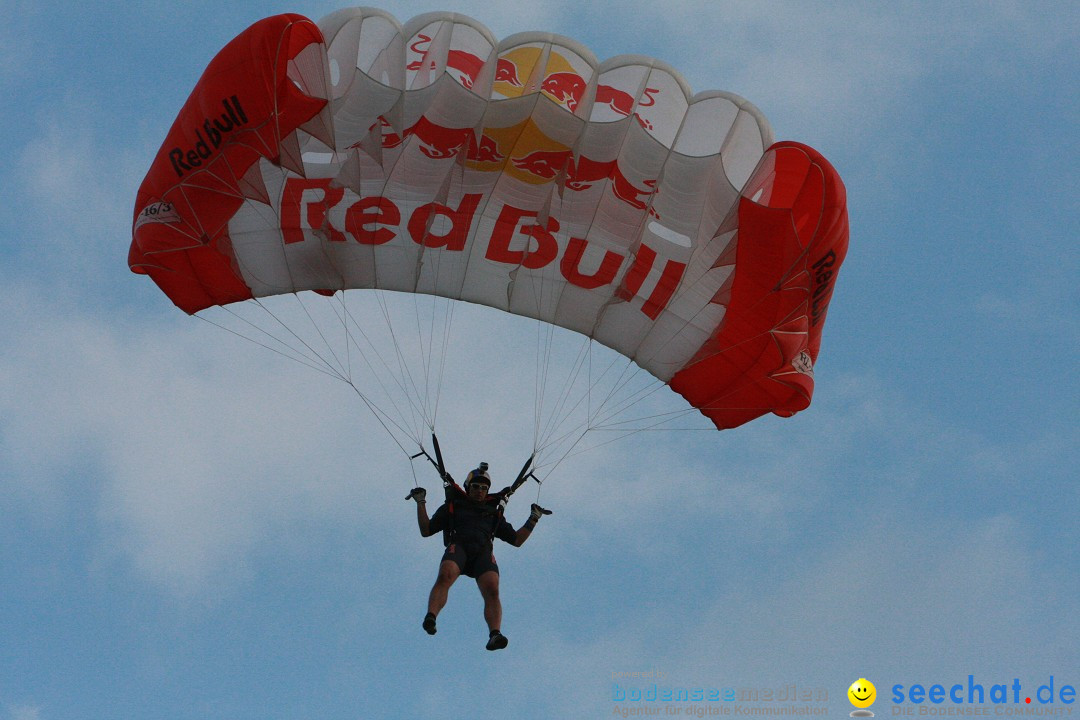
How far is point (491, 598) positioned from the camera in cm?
1228

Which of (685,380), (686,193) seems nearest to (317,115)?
(686,193)

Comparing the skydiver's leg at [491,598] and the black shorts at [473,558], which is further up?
the black shorts at [473,558]

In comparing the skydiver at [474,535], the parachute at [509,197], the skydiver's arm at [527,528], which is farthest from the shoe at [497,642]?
the parachute at [509,197]

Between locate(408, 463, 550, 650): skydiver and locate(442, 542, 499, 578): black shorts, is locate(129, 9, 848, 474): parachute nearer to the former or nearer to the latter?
locate(408, 463, 550, 650): skydiver

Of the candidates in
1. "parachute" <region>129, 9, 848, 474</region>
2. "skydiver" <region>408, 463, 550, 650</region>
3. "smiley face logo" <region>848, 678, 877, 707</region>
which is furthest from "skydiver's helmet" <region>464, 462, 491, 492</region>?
"smiley face logo" <region>848, 678, 877, 707</region>

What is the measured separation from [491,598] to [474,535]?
0.59 m

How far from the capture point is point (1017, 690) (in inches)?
482

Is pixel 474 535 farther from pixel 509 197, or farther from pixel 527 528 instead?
pixel 509 197

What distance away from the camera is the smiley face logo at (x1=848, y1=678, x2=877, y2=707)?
44.3ft

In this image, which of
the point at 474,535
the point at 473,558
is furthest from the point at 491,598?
the point at 474,535

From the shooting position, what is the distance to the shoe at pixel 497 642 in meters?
11.9

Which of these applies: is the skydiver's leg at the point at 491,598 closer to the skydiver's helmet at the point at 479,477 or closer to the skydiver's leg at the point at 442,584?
the skydiver's leg at the point at 442,584

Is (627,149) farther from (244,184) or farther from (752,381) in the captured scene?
(244,184)

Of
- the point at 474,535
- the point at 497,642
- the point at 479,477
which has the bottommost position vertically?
the point at 497,642
